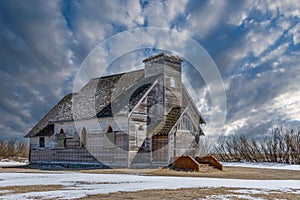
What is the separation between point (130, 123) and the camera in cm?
2556

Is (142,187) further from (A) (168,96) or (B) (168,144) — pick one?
(A) (168,96)

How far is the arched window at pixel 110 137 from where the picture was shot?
26031 mm

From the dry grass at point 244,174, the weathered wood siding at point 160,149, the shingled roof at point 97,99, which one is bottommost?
the dry grass at point 244,174

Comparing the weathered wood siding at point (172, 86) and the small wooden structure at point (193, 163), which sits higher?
the weathered wood siding at point (172, 86)

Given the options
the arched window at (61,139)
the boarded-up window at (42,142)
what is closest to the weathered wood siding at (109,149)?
the arched window at (61,139)

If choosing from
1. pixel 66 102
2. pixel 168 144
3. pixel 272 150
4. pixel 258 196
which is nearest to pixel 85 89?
pixel 66 102

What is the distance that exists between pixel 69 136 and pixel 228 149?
15.5 meters

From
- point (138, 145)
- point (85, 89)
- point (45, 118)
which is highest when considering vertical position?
point (85, 89)

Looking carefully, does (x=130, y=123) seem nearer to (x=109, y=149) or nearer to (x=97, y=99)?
(x=109, y=149)

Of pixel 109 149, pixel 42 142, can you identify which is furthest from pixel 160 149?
pixel 42 142

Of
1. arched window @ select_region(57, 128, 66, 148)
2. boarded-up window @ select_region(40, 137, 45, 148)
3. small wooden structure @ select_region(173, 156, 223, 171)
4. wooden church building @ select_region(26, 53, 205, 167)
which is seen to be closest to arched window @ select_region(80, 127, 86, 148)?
wooden church building @ select_region(26, 53, 205, 167)

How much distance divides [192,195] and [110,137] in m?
15.8

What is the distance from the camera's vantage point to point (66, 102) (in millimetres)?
34469

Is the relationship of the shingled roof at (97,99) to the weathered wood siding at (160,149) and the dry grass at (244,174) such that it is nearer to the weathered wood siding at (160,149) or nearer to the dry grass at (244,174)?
the weathered wood siding at (160,149)
